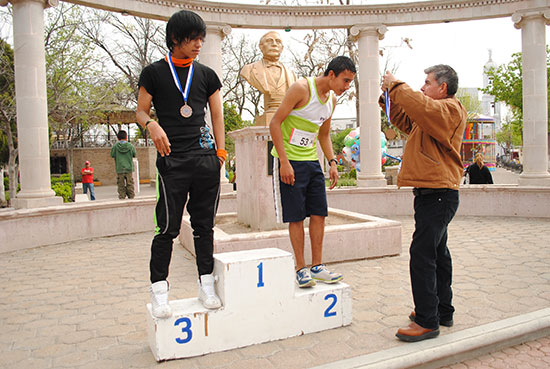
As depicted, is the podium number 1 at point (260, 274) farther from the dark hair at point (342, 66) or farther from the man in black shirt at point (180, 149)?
the dark hair at point (342, 66)

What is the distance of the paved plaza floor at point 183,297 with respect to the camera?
11.0 feet

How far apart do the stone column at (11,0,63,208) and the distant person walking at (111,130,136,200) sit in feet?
5.27

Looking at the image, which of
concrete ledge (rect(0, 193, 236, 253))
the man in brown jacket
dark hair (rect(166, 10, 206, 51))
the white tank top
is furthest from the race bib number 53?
concrete ledge (rect(0, 193, 236, 253))

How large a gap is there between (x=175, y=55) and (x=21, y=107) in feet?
25.0

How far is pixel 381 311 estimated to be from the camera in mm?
4246

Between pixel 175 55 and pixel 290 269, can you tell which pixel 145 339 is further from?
pixel 175 55

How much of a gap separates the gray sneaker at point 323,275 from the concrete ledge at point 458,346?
79cm

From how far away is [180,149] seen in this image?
336cm

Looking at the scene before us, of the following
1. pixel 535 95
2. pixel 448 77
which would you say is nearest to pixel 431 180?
pixel 448 77

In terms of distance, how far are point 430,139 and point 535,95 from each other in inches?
406

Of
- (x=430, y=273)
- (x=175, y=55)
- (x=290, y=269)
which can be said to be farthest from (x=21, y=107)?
(x=430, y=273)

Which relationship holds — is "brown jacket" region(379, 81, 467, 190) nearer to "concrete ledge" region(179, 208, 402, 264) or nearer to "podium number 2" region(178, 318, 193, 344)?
"podium number 2" region(178, 318, 193, 344)

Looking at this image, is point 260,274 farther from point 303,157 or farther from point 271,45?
point 271,45

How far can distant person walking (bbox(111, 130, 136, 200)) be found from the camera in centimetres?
1084
